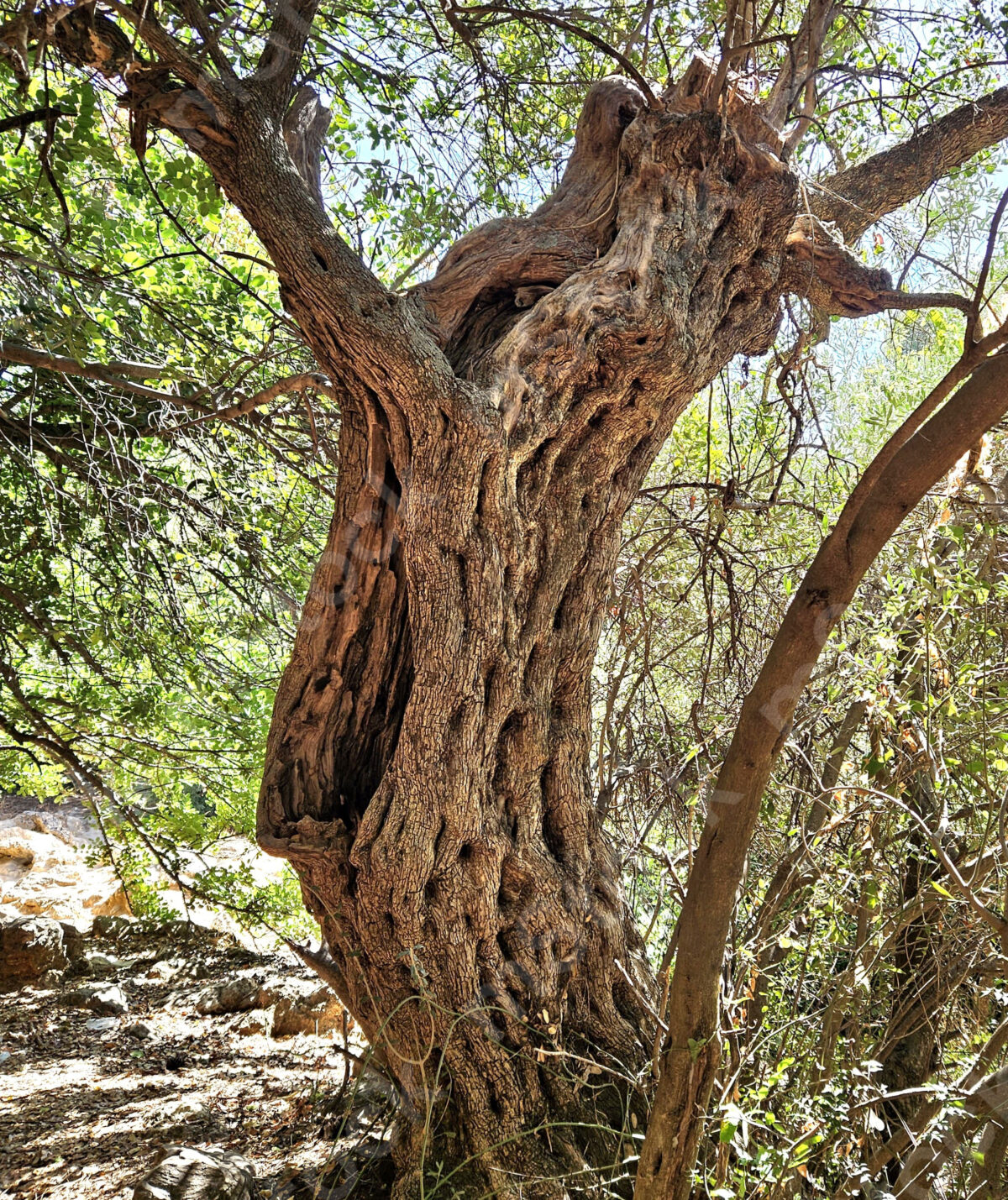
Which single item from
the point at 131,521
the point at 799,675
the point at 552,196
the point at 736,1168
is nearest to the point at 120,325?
the point at 131,521

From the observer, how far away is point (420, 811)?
2395 mm

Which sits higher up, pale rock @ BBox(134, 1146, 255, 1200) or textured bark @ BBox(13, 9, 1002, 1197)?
textured bark @ BBox(13, 9, 1002, 1197)

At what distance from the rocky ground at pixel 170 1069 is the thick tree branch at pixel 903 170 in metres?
3.35

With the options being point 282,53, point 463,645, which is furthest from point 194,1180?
point 282,53

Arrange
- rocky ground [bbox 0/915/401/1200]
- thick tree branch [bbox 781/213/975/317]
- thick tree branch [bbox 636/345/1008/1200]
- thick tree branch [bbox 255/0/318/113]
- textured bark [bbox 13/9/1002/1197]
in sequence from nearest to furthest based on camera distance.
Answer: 1. thick tree branch [bbox 636/345/1008/1200]
2. textured bark [bbox 13/9/1002/1197]
3. thick tree branch [bbox 255/0/318/113]
4. rocky ground [bbox 0/915/401/1200]
5. thick tree branch [bbox 781/213/975/317]

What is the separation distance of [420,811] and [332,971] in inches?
29.8

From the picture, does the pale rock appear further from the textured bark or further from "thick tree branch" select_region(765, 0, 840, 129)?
"thick tree branch" select_region(765, 0, 840, 129)

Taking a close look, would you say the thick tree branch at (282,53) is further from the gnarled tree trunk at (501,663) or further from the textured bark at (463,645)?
→ the gnarled tree trunk at (501,663)

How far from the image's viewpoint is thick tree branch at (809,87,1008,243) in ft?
10.8

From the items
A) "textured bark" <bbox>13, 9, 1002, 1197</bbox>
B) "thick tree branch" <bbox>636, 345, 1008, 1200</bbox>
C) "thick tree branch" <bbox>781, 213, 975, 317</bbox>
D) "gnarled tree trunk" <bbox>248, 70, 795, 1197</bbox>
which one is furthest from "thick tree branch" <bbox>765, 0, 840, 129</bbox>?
"thick tree branch" <bbox>636, 345, 1008, 1200</bbox>

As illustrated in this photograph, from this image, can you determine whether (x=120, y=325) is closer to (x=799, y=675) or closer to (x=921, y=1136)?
(x=799, y=675)

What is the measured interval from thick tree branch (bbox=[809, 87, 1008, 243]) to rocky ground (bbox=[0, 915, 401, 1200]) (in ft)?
11.0

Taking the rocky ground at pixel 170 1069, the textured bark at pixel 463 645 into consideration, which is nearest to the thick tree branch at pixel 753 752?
the textured bark at pixel 463 645

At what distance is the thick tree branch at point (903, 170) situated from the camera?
3307 millimetres
